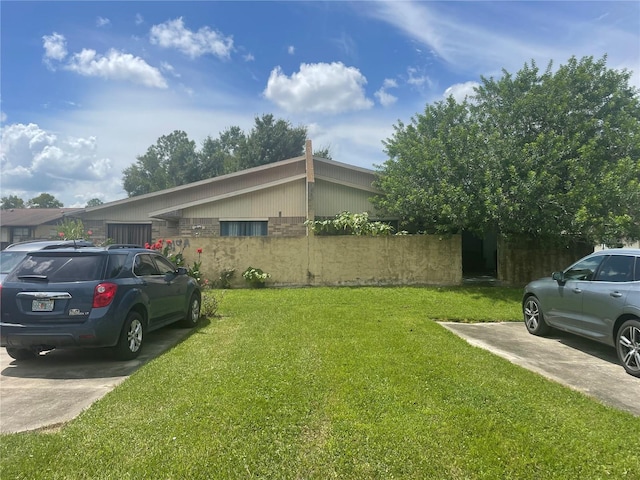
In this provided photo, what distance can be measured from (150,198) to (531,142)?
15.9 m

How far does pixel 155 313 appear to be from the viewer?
694 centimetres

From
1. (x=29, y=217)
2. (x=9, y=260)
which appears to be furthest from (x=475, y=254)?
(x=29, y=217)

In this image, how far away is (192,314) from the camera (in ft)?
27.8

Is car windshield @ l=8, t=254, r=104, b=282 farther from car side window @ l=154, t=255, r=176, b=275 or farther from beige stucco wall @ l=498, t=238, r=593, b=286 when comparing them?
beige stucco wall @ l=498, t=238, r=593, b=286

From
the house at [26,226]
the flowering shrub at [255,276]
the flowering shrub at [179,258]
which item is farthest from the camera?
the house at [26,226]

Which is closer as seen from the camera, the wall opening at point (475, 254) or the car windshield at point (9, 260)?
the car windshield at point (9, 260)

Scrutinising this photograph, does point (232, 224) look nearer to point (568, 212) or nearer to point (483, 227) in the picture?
point (483, 227)

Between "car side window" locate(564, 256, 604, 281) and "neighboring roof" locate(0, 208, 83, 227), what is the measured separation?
29.9 meters

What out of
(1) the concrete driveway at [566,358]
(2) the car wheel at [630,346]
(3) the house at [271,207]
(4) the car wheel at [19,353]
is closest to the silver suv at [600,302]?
(2) the car wheel at [630,346]

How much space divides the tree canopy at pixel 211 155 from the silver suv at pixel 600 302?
3467 cm

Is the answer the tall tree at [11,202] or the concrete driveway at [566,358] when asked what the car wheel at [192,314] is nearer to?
the concrete driveway at [566,358]

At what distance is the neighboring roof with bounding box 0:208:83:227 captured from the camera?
3065 cm

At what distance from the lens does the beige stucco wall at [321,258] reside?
1342 centimetres

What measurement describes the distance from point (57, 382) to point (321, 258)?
8.93 m
